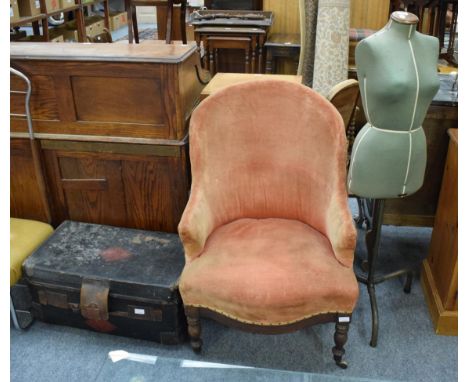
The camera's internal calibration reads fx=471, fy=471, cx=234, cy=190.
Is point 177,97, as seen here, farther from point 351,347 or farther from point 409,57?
point 351,347

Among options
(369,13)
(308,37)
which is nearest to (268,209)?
(308,37)

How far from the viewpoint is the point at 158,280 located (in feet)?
5.94

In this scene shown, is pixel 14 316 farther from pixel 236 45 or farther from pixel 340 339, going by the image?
pixel 236 45

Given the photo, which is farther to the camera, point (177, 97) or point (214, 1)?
point (214, 1)

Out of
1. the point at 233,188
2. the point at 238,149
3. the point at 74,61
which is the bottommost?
the point at 233,188

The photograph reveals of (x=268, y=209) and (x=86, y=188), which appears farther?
(x=86, y=188)

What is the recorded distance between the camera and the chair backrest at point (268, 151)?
1760 mm

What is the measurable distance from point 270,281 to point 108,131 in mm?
940

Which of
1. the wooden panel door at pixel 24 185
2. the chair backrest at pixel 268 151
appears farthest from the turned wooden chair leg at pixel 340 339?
the wooden panel door at pixel 24 185

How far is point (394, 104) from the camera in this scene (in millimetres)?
1585

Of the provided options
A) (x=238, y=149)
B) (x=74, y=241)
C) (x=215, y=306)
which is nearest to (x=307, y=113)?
(x=238, y=149)

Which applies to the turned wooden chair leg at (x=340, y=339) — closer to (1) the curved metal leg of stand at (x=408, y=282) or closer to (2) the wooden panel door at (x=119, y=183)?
(1) the curved metal leg of stand at (x=408, y=282)

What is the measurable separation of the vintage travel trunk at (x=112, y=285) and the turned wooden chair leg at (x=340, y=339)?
1.98 feet
